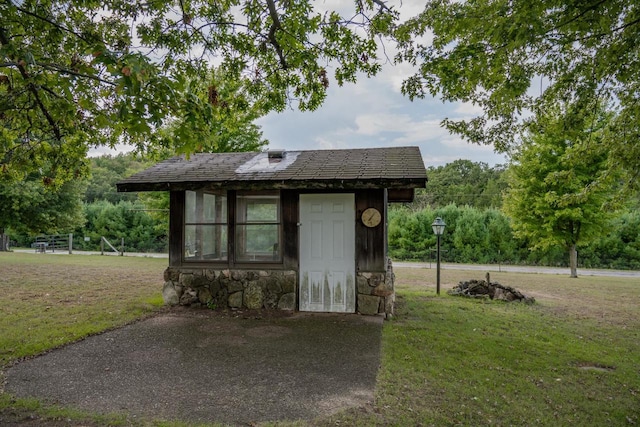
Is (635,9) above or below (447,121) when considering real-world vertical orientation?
above

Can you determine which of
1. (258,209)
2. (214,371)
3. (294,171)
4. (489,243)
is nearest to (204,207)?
(258,209)

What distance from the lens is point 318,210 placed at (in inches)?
288

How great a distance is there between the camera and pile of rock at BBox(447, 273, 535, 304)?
9234 millimetres

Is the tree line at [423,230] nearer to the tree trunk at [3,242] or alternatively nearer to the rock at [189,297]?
the tree trunk at [3,242]

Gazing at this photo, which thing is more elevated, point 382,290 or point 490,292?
point 382,290

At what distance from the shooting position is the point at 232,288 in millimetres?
7410

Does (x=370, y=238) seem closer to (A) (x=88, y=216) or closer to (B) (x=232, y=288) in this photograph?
(B) (x=232, y=288)

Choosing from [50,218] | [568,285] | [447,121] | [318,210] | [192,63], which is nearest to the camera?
[192,63]

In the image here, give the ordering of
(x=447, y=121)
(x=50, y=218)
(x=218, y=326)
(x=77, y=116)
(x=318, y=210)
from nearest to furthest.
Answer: (x=77, y=116)
(x=218, y=326)
(x=447, y=121)
(x=318, y=210)
(x=50, y=218)

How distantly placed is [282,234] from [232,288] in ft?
4.57

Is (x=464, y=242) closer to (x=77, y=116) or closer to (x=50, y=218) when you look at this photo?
(x=77, y=116)

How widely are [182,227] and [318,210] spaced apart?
106 inches

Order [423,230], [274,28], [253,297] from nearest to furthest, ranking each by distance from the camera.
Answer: [274,28]
[253,297]
[423,230]

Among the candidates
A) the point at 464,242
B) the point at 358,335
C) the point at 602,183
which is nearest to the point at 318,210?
the point at 358,335
